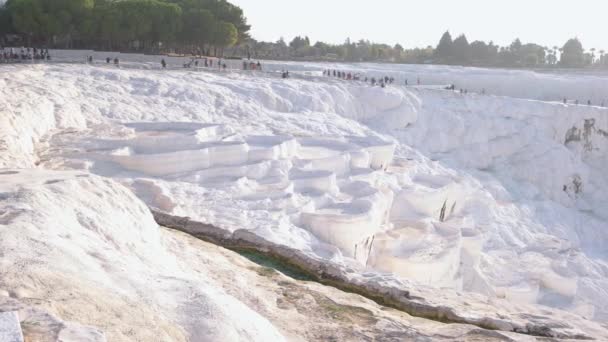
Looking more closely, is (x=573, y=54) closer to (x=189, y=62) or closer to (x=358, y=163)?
(x=189, y=62)

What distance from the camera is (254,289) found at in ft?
14.2

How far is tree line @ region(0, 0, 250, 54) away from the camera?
22.9m

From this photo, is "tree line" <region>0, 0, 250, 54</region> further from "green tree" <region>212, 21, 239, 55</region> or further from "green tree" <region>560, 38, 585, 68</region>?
"green tree" <region>560, 38, 585, 68</region>

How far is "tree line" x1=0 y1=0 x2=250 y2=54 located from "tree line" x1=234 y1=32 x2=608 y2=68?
11.5 m

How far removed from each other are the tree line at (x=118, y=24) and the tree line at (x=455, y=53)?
11529 mm

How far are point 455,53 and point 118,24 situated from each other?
27032mm

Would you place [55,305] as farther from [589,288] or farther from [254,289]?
[589,288]

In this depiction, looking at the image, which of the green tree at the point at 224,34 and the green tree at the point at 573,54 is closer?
the green tree at the point at 224,34

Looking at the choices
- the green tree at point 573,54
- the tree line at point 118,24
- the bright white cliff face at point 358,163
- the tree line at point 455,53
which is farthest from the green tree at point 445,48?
the bright white cliff face at point 358,163

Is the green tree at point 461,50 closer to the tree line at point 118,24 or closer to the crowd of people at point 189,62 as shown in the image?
the crowd of people at point 189,62

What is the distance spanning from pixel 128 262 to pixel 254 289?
1099 millimetres

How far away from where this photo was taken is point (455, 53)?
42.9 meters

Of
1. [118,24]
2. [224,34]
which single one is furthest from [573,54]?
[118,24]

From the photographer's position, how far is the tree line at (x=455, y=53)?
138 ft
